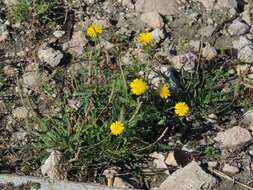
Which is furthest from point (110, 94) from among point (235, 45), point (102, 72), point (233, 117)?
point (235, 45)

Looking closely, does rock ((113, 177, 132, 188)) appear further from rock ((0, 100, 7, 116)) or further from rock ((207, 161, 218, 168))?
rock ((0, 100, 7, 116))

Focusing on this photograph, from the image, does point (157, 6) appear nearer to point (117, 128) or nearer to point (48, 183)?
point (117, 128)

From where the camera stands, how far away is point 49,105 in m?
3.68

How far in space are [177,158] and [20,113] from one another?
3.41ft

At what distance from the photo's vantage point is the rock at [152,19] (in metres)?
4.14

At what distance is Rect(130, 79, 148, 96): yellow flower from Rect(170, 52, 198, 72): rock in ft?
2.01

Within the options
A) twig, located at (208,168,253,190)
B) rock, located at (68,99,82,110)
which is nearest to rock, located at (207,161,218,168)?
twig, located at (208,168,253,190)

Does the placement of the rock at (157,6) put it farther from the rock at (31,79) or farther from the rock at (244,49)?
the rock at (31,79)

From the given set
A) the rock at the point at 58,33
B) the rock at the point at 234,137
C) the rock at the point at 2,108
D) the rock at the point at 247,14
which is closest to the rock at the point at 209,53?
the rock at the point at 247,14

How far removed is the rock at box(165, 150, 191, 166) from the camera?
3.36 metres

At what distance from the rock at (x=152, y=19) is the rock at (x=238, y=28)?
0.50 m

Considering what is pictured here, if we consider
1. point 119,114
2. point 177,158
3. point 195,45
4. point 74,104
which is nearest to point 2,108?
point 74,104

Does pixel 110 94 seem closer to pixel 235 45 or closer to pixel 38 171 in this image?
pixel 38 171

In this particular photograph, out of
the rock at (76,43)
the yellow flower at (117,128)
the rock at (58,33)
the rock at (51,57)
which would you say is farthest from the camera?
the rock at (58,33)
